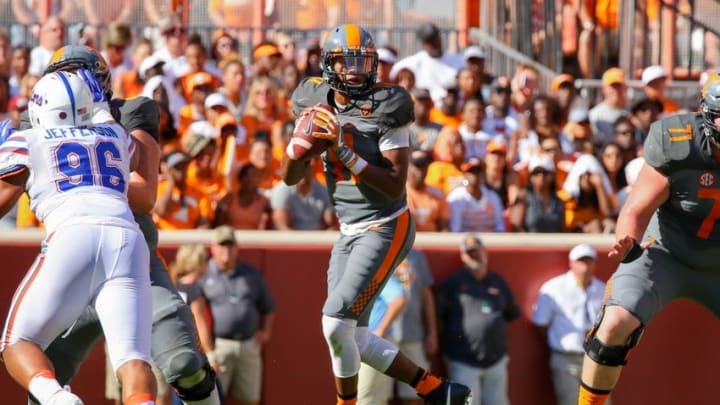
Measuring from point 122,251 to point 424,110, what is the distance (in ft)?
19.1

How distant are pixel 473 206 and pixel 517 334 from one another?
1132mm

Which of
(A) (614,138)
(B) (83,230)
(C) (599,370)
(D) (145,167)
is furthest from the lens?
(A) (614,138)

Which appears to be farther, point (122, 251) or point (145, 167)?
point (145, 167)

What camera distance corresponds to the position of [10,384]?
30.8 ft

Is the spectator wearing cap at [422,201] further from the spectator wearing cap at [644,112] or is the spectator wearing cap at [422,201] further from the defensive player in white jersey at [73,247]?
the defensive player in white jersey at [73,247]

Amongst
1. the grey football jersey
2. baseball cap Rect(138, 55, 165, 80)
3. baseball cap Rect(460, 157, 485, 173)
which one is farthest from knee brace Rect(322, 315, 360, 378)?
baseball cap Rect(138, 55, 165, 80)

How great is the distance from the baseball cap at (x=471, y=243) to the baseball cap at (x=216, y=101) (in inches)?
100

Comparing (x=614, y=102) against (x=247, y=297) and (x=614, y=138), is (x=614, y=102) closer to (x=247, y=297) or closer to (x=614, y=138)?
(x=614, y=138)

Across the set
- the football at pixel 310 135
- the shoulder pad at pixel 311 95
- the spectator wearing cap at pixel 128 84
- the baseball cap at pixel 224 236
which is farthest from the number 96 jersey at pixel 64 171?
the spectator wearing cap at pixel 128 84

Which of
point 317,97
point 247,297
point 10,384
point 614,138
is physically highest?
point 317,97

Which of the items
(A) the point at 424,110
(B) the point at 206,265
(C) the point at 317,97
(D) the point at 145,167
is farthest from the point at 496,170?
(D) the point at 145,167

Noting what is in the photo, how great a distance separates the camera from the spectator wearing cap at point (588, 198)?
10.9 meters

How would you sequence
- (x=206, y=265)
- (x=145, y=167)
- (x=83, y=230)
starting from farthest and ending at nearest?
1. (x=206, y=265)
2. (x=145, y=167)
3. (x=83, y=230)

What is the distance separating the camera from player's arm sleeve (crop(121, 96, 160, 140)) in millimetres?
6457
